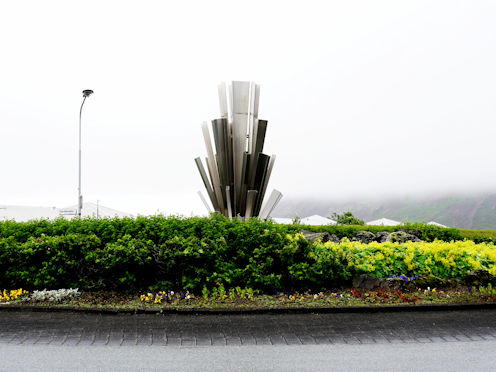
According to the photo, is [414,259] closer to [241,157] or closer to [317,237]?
[317,237]

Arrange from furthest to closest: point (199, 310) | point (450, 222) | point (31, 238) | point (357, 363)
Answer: point (450, 222) < point (31, 238) < point (199, 310) < point (357, 363)

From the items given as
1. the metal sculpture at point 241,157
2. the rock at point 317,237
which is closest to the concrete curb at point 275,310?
the rock at point 317,237

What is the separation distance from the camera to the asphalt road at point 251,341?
413 centimetres

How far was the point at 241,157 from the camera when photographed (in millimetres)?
11266

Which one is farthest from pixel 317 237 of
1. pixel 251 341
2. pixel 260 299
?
pixel 251 341

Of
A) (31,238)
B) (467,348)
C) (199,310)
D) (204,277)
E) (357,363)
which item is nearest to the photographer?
(357,363)

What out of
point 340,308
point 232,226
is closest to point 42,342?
point 232,226

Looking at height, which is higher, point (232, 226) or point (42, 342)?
point (232, 226)

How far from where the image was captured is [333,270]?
6371mm

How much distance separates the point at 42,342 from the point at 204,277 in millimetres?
2306

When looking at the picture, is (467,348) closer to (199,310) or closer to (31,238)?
(199,310)

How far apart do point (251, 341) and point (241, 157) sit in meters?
7.12

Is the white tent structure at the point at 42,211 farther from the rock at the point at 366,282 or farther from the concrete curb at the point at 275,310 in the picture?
the rock at the point at 366,282

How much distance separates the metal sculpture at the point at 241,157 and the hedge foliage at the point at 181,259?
441 cm
